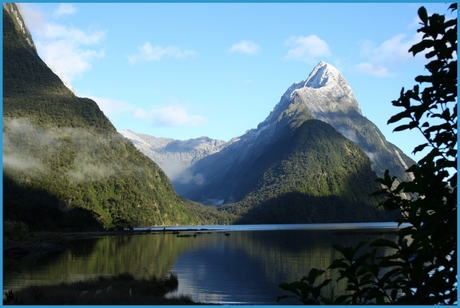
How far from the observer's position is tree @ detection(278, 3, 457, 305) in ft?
24.5

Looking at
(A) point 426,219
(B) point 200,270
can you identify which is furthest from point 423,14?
(B) point 200,270

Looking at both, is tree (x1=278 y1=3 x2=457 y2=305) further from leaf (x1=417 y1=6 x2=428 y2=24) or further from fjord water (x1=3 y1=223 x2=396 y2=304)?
fjord water (x1=3 y1=223 x2=396 y2=304)

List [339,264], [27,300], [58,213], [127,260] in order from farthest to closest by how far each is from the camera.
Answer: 1. [58,213]
2. [127,260]
3. [27,300]
4. [339,264]

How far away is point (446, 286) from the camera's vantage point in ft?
24.9

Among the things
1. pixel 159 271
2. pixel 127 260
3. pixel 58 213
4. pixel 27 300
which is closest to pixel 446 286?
pixel 27 300

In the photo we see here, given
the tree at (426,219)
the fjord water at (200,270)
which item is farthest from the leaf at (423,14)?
the fjord water at (200,270)

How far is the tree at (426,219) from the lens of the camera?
7.46m

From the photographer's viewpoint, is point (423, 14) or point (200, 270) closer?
point (423, 14)

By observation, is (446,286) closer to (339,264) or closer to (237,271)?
(339,264)

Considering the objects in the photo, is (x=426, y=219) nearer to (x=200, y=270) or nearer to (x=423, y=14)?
(x=423, y=14)

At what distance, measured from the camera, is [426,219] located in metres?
7.62

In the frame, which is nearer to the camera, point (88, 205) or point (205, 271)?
point (205, 271)

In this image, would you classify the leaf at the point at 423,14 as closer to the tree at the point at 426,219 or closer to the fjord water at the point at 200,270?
the tree at the point at 426,219

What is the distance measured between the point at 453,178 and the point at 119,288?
2534 cm
